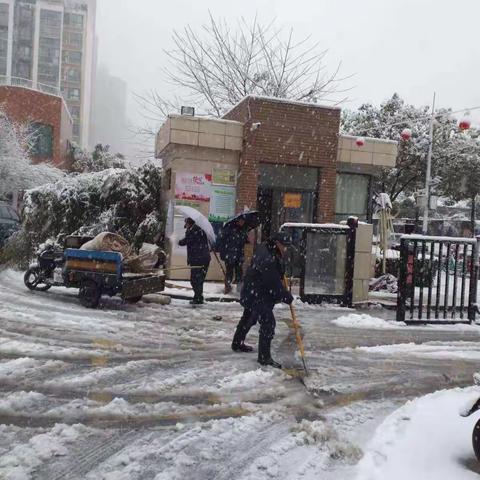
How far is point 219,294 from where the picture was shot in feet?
34.9

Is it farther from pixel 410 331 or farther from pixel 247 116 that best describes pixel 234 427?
pixel 247 116

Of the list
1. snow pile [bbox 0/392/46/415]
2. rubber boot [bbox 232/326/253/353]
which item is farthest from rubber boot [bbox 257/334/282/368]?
snow pile [bbox 0/392/46/415]

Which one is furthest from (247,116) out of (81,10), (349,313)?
(81,10)

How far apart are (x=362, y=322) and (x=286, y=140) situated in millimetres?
5509

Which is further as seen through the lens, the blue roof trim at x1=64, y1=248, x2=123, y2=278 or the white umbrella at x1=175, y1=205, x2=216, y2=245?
the white umbrella at x1=175, y1=205, x2=216, y2=245

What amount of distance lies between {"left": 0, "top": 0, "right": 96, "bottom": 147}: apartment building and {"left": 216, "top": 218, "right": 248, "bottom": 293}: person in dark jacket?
248ft

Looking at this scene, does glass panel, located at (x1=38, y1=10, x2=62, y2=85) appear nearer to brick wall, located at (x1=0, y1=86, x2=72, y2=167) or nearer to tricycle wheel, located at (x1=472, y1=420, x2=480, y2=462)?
brick wall, located at (x1=0, y1=86, x2=72, y2=167)

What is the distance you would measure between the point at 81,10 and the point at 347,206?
83.1 m

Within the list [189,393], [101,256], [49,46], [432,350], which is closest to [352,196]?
[432,350]

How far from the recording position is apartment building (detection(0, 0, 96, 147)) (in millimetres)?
78188

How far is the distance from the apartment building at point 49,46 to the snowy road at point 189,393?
257ft

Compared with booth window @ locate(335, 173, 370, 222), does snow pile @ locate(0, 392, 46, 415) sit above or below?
below

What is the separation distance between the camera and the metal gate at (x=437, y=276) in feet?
28.9

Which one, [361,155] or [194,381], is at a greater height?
[361,155]
